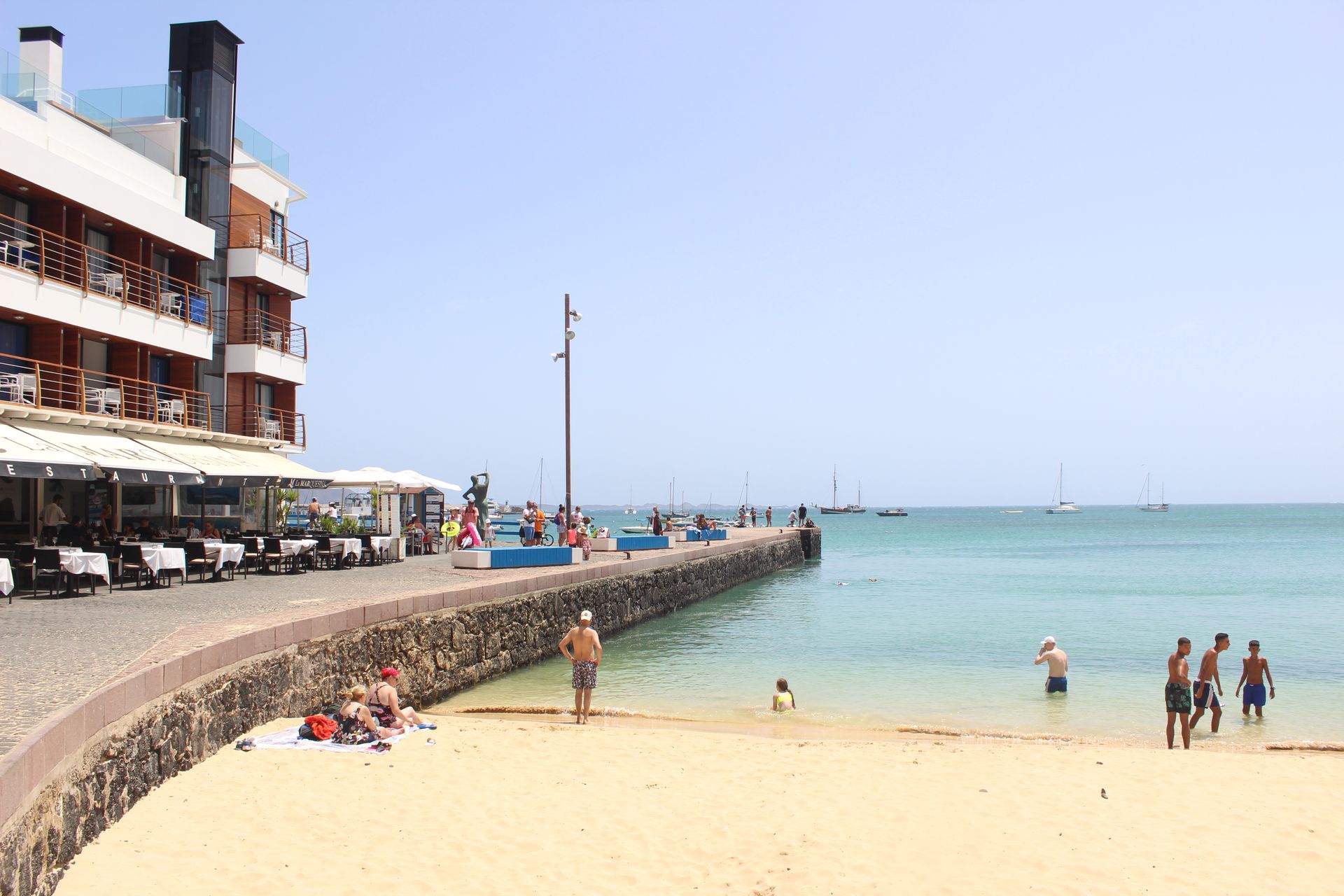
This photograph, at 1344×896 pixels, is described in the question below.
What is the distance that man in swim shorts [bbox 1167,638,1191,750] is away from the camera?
12039 millimetres

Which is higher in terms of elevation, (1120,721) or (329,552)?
(329,552)

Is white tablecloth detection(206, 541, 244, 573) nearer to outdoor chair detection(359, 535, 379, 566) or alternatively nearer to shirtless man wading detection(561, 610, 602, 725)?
outdoor chair detection(359, 535, 379, 566)

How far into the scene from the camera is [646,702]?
15164 mm

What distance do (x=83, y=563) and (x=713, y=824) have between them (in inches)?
445

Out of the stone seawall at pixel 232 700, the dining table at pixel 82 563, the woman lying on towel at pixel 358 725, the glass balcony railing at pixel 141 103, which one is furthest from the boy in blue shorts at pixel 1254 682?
the glass balcony railing at pixel 141 103

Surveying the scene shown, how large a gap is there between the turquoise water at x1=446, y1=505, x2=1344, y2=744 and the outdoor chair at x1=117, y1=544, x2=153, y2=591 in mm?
5798

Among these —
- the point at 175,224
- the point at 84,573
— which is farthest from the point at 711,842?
the point at 175,224

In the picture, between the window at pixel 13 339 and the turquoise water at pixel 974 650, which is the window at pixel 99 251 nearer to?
the window at pixel 13 339

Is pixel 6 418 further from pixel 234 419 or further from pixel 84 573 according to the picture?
pixel 234 419

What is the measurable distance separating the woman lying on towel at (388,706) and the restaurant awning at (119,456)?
7.09 metres

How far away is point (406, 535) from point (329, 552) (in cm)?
582

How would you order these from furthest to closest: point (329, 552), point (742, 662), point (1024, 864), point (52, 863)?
point (329, 552), point (742, 662), point (1024, 864), point (52, 863)

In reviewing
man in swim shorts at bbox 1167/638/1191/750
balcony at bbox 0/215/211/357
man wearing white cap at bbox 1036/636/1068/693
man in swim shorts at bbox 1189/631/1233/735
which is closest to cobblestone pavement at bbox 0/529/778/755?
balcony at bbox 0/215/211/357

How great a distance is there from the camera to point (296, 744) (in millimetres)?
9180
